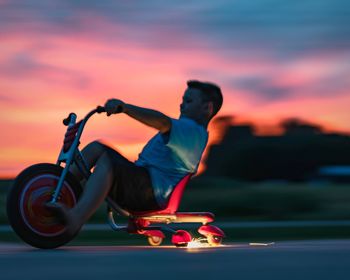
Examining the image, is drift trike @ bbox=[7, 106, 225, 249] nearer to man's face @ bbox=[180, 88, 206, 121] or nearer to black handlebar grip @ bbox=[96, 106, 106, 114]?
black handlebar grip @ bbox=[96, 106, 106, 114]

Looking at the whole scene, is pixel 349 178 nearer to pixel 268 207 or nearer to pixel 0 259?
pixel 268 207

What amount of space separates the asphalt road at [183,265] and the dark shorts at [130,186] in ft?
4.00

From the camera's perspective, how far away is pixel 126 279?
11.0 feet

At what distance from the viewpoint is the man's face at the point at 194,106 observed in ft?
19.2

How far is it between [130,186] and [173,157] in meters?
0.37

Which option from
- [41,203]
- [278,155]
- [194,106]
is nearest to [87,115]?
[41,203]

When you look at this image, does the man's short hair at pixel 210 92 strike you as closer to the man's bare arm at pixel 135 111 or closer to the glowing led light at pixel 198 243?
the man's bare arm at pixel 135 111

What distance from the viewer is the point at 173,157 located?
5.57 meters

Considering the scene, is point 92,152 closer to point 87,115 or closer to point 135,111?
point 87,115

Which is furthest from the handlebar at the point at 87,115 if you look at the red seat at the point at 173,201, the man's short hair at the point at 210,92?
the man's short hair at the point at 210,92

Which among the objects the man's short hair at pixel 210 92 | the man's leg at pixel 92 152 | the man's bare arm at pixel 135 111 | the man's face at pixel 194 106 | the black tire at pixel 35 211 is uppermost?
the man's short hair at pixel 210 92

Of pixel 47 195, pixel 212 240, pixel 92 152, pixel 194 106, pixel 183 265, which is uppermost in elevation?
pixel 194 106

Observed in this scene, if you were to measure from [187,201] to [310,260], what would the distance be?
16.0 m

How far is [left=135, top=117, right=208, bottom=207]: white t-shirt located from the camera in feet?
18.0
